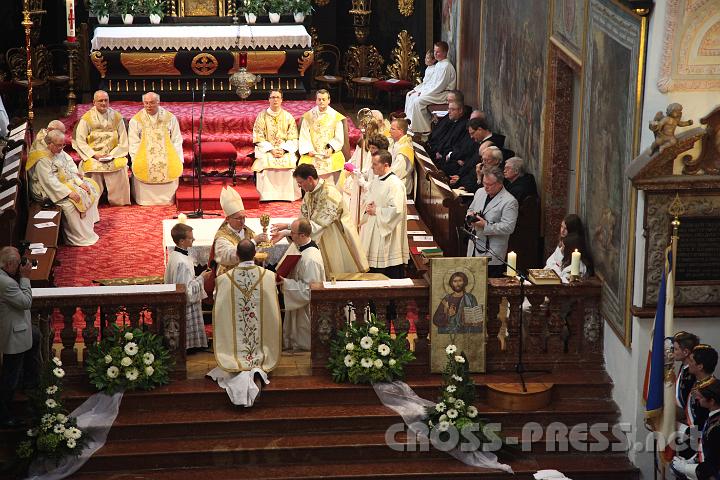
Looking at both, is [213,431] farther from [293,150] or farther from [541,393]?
[293,150]

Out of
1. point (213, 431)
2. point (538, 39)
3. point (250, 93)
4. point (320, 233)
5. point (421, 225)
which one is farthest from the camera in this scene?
point (250, 93)

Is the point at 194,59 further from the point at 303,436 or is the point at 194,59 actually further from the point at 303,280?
the point at 303,436

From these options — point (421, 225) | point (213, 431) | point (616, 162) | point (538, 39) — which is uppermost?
point (538, 39)

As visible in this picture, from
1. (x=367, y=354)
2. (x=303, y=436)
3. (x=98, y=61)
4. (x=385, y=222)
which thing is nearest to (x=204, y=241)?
(x=385, y=222)

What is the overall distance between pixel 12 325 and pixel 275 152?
8.07 metres

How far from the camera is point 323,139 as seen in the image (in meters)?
19.7

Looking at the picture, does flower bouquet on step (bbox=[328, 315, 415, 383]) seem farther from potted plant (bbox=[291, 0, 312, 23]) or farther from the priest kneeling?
potted plant (bbox=[291, 0, 312, 23])

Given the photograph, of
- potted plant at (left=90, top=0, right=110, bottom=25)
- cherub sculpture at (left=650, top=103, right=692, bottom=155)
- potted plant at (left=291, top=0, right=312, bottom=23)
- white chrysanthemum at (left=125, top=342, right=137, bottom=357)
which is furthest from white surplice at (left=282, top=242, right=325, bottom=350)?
potted plant at (left=90, top=0, right=110, bottom=25)

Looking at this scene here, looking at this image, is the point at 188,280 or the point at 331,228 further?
the point at 331,228

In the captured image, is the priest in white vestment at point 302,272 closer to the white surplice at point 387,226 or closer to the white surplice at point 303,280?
the white surplice at point 303,280

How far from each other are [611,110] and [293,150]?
776cm

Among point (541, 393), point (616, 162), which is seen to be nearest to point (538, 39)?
point (616, 162)

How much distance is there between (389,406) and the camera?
40.7ft

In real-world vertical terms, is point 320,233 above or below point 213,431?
above
